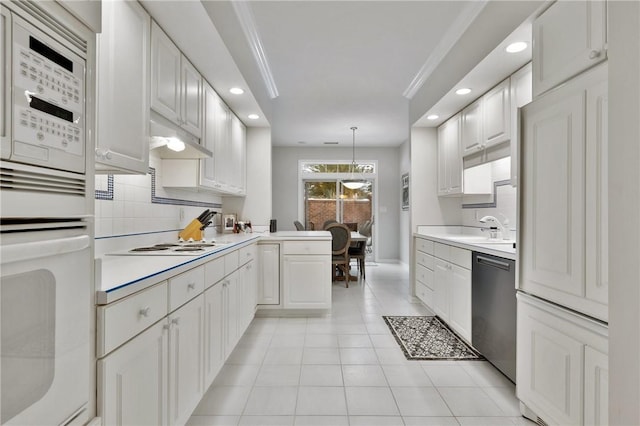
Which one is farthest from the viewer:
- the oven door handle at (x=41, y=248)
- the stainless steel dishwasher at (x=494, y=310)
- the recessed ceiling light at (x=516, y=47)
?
the recessed ceiling light at (x=516, y=47)

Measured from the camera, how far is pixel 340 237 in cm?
508

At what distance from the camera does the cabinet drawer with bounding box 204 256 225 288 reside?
184 cm

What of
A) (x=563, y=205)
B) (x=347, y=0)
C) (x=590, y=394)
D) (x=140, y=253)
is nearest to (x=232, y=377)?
(x=140, y=253)

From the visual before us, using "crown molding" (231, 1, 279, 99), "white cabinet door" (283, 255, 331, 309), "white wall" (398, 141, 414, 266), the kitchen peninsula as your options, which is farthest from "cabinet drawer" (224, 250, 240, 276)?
"white wall" (398, 141, 414, 266)

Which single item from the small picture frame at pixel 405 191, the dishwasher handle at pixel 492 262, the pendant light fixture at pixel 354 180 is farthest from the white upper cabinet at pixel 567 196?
the pendant light fixture at pixel 354 180

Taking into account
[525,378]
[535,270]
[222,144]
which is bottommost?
[525,378]

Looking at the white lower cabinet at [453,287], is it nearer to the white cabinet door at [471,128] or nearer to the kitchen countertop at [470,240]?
the kitchen countertop at [470,240]

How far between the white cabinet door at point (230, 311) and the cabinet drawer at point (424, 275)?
211 centimetres

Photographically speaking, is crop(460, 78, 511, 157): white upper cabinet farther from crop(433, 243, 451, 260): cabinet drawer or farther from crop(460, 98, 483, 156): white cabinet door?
crop(433, 243, 451, 260): cabinet drawer

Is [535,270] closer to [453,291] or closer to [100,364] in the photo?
[453,291]

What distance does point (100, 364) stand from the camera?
943 millimetres

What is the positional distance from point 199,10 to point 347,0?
44.6 inches

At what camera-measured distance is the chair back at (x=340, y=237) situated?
5039mm

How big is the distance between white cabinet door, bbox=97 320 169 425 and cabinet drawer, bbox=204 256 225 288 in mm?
527
